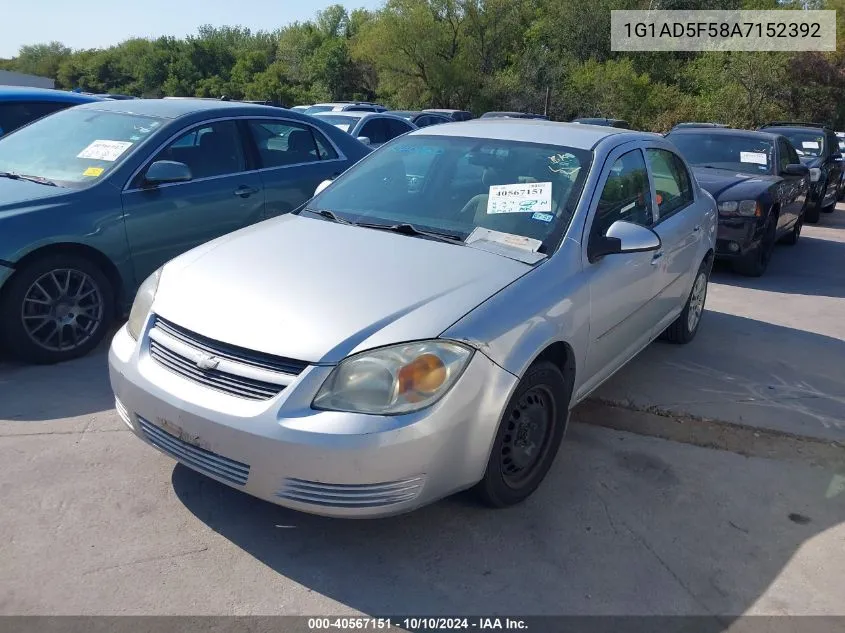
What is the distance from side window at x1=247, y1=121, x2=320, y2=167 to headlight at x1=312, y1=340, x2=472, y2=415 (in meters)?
3.65

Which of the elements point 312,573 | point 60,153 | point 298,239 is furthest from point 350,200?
point 60,153

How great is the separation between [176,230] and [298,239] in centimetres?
198

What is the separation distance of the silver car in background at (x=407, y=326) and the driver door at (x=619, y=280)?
2 cm

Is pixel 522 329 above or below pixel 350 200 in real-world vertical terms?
below

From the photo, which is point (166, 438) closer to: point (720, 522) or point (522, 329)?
point (522, 329)

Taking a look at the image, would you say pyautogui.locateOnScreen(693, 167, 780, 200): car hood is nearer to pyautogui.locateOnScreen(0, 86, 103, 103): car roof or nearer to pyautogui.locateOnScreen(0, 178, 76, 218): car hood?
pyautogui.locateOnScreen(0, 178, 76, 218): car hood

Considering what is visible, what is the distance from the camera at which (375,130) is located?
12.5 m

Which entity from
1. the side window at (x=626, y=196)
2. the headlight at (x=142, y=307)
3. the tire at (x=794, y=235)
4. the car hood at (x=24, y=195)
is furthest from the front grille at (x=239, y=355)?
the tire at (x=794, y=235)

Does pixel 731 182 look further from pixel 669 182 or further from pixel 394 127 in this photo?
pixel 394 127

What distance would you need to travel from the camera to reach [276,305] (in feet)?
9.27

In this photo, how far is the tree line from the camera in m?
28.1

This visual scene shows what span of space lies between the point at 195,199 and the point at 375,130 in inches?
301

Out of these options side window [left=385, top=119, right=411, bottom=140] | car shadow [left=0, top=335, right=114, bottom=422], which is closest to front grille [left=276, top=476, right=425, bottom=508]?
car shadow [left=0, top=335, right=114, bottom=422]

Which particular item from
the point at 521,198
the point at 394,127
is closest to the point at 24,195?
the point at 521,198
